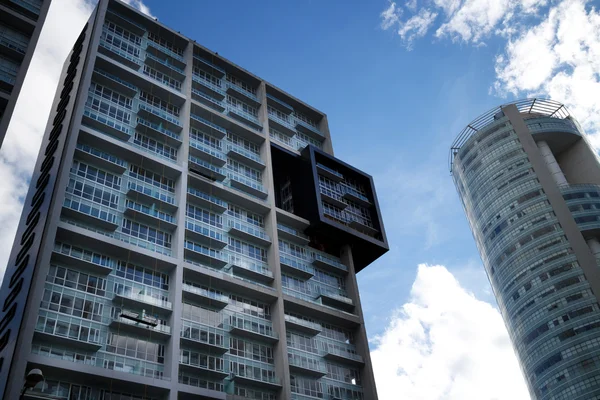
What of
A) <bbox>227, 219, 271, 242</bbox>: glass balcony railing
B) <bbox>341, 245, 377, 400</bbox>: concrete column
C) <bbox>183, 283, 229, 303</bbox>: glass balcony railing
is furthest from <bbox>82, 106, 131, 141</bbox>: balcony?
<bbox>341, 245, 377, 400</bbox>: concrete column

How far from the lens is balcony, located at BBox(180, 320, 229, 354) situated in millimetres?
59156

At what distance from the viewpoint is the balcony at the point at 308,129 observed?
9608 cm

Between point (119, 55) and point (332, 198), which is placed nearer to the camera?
point (119, 55)

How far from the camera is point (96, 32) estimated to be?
75.9 meters

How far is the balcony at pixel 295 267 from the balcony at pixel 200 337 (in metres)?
14.5

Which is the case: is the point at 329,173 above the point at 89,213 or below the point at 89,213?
above

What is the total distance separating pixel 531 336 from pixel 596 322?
13018mm

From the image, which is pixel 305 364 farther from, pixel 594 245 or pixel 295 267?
pixel 594 245

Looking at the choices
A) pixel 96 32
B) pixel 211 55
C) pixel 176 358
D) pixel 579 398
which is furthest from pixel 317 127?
pixel 579 398

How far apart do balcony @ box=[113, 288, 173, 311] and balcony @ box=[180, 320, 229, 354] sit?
2.99 metres

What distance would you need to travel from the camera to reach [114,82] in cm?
7312

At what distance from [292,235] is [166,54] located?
31.8m

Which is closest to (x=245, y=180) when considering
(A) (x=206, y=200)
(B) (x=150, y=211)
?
(A) (x=206, y=200)

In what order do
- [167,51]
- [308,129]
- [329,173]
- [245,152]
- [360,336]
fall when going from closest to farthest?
[360,336] → [245,152] → [167,51] → [329,173] → [308,129]
